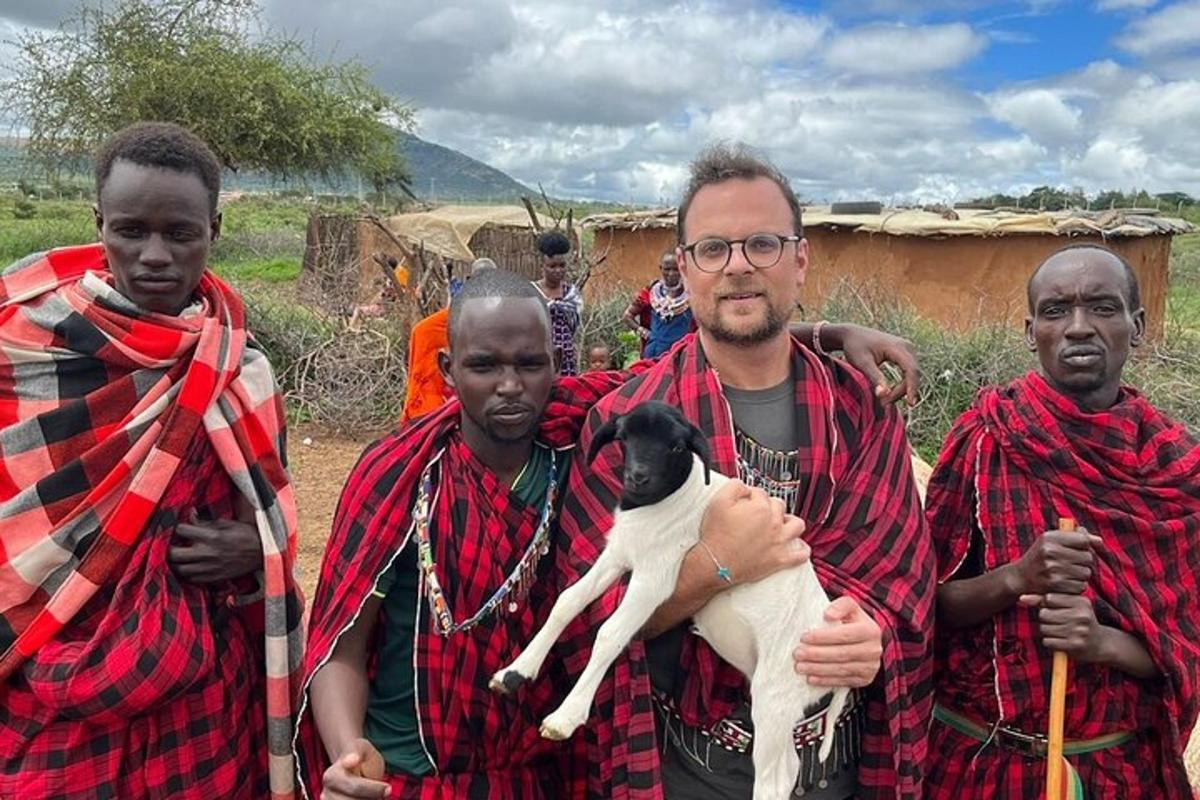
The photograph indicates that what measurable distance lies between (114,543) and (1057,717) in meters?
2.19

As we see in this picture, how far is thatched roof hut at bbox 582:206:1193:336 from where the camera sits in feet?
38.8

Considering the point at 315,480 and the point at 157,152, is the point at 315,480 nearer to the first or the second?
the point at 315,480

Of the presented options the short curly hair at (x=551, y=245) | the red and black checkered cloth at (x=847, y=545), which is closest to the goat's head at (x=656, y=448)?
the red and black checkered cloth at (x=847, y=545)

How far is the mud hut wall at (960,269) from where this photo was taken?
12008 mm

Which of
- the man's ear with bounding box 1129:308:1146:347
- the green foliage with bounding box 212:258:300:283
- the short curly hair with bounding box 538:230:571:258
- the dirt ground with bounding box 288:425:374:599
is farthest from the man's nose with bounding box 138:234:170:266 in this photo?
the green foliage with bounding box 212:258:300:283

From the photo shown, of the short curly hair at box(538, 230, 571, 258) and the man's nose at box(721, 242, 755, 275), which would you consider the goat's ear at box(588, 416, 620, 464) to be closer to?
the man's nose at box(721, 242, 755, 275)

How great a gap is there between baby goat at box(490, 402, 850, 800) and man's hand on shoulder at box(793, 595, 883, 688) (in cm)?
3

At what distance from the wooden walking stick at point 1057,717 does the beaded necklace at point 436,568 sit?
1.20 m

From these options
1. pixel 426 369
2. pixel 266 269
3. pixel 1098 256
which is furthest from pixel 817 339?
pixel 266 269

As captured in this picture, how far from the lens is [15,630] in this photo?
2.09 meters

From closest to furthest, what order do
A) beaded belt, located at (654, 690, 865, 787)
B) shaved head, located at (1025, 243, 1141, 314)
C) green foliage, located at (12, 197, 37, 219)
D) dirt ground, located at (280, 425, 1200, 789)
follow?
beaded belt, located at (654, 690, 865, 787)
shaved head, located at (1025, 243, 1141, 314)
dirt ground, located at (280, 425, 1200, 789)
green foliage, located at (12, 197, 37, 219)

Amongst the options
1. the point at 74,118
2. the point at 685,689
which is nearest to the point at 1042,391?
the point at 685,689

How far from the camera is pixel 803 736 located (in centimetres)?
200

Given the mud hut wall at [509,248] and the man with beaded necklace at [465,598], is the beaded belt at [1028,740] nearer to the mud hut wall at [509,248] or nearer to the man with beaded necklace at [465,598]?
the man with beaded necklace at [465,598]
